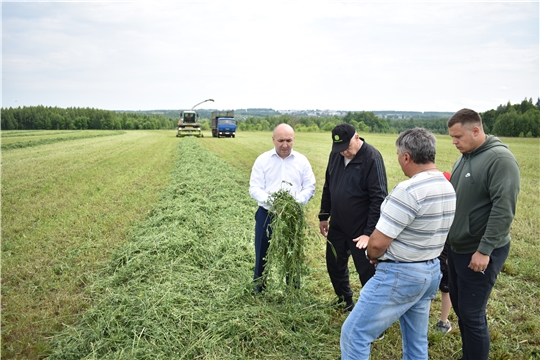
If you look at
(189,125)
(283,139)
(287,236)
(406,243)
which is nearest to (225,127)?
(189,125)

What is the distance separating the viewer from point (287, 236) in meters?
4.14

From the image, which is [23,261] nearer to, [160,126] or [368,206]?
[368,206]

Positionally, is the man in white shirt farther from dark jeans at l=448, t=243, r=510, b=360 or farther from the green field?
dark jeans at l=448, t=243, r=510, b=360

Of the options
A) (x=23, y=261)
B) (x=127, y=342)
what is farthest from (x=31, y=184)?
(x=127, y=342)

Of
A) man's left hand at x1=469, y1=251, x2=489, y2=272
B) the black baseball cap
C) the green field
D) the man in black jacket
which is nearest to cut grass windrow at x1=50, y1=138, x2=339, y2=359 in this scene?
the green field

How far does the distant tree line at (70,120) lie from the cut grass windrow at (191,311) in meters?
69.3

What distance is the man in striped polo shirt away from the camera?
2617 mm

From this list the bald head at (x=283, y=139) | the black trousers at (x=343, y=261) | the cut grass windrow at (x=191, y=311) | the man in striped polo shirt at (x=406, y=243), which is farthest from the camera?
the bald head at (x=283, y=139)

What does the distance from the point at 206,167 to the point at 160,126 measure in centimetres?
8012

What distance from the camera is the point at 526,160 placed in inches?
886

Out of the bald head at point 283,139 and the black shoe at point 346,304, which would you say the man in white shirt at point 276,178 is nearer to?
the bald head at point 283,139

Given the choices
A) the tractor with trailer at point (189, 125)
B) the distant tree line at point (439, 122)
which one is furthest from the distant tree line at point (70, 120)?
the tractor with trailer at point (189, 125)

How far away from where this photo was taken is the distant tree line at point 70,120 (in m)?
68.2

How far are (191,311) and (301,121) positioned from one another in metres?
84.7
